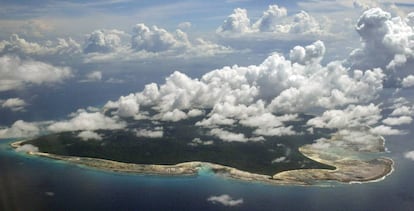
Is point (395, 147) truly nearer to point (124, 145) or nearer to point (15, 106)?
point (124, 145)

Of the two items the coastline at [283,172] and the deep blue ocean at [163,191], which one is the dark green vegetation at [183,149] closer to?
the coastline at [283,172]

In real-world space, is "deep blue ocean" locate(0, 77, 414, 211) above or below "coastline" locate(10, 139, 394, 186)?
below

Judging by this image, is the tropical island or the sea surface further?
the tropical island

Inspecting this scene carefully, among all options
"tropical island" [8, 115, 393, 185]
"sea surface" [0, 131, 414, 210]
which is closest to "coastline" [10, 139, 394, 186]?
"tropical island" [8, 115, 393, 185]

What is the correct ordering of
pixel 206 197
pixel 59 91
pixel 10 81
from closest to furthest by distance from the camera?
pixel 206 197, pixel 10 81, pixel 59 91

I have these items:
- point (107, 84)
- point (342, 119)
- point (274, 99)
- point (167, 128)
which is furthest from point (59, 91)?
point (342, 119)

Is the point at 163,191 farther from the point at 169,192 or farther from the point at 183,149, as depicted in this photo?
the point at 183,149

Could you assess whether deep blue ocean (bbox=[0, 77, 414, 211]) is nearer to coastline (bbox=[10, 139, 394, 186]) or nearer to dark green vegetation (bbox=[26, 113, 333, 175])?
coastline (bbox=[10, 139, 394, 186])

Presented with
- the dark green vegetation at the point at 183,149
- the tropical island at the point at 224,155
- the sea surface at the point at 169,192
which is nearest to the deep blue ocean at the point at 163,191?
the sea surface at the point at 169,192

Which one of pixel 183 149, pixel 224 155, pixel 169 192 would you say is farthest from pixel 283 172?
pixel 183 149
